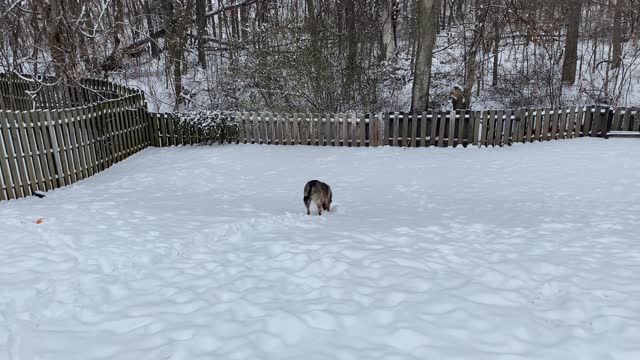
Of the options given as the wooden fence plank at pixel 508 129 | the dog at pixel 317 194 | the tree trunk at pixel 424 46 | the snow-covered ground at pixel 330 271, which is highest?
the tree trunk at pixel 424 46

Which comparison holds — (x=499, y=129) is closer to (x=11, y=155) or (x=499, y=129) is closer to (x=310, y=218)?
(x=310, y=218)

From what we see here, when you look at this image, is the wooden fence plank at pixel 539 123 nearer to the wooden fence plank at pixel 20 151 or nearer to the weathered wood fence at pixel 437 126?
the weathered wood fence at pixel 437 126

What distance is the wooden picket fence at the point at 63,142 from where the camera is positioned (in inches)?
291

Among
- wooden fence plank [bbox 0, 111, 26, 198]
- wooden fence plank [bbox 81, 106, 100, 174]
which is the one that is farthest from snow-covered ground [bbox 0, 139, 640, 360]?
wooden fence plank [bbox 81, 106, 100, 174]

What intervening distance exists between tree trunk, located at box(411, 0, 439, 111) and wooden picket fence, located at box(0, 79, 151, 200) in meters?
8.22

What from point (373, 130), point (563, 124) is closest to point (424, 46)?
point (373, 130)

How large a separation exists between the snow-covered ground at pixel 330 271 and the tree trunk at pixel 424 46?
184 inches

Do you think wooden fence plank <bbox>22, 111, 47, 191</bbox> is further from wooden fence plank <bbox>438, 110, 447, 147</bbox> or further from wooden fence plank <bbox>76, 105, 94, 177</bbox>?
wooden fence plank <bbox>438, 110, 447, 147</bbox>

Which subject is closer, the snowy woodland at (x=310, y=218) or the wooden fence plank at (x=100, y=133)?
the snowy woodland at (x=310, y=218)

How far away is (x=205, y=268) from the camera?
4625mm

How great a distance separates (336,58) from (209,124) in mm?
6386

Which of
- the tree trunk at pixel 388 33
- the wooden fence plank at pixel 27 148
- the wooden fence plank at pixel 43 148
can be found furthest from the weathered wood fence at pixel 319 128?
the tree trunk at pixel 388 33

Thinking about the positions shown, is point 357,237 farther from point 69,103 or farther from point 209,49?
point 209,49

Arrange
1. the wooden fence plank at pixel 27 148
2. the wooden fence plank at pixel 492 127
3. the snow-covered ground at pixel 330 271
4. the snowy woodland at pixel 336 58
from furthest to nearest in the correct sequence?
1. the snowy woodland at pixel 336 58
2. the wooden fence plank at pixel 492 127
3. the wooden fence plank at pixel 27 148
4. the snow-covered ground at pixel 330 271
